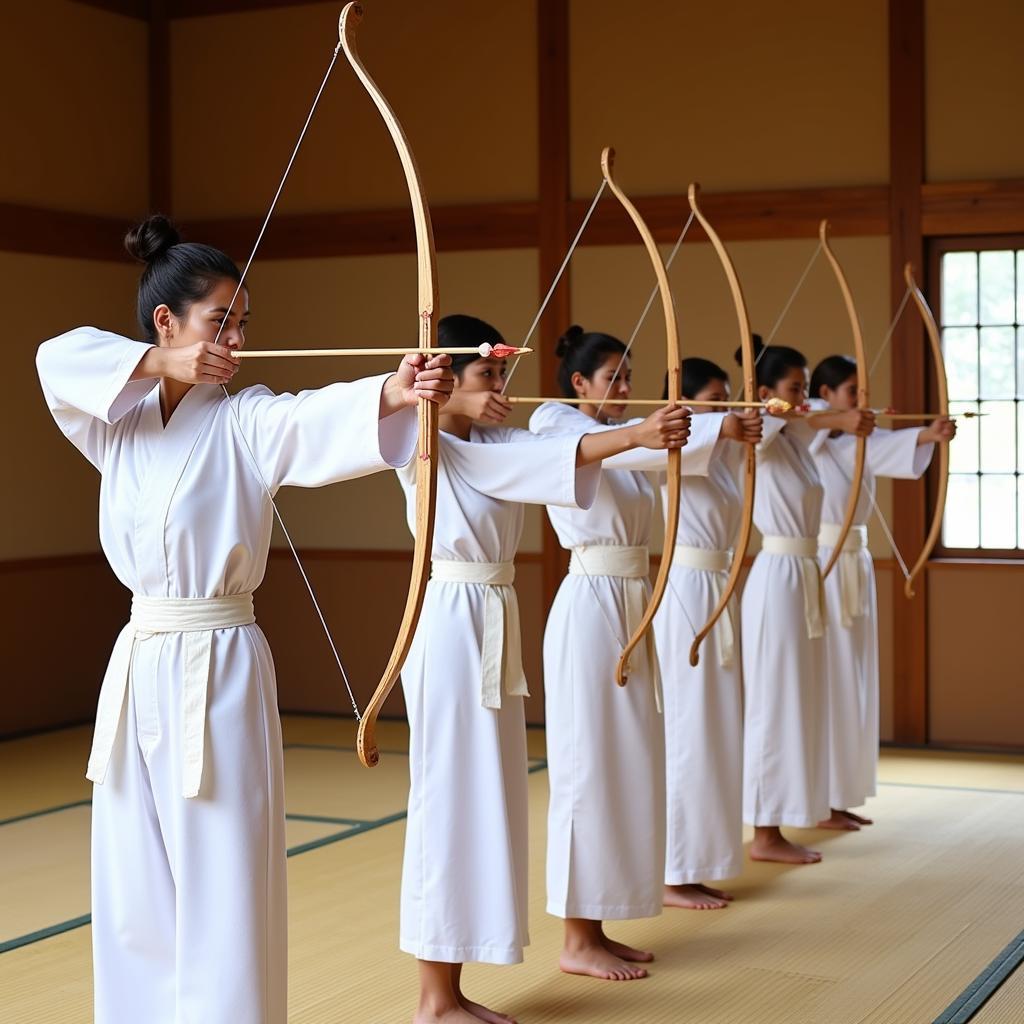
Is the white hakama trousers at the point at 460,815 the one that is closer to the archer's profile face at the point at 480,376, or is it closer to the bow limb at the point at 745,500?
the archer's profile face at the point at 480,376

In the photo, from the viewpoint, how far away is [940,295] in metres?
5.99

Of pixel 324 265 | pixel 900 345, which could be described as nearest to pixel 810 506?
pixel 900 345

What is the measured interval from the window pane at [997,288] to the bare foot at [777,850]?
2502 mm

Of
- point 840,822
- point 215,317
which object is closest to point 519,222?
point 840,822

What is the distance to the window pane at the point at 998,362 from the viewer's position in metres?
5.99

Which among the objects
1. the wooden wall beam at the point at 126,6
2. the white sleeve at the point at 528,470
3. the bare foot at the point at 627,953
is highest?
the wooden wall beam at the point at 126,6

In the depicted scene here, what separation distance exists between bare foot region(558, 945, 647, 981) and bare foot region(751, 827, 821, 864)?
109 centimetres

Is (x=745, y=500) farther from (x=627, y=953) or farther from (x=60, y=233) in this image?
(x=60, y=233)

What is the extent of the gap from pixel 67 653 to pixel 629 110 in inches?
125

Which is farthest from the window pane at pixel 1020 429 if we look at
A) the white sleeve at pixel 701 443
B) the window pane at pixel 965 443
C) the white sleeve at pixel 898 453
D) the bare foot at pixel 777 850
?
the white sleeve at pixel 701 443

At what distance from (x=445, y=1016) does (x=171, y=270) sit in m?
1.44

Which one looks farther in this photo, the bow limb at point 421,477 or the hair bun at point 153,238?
the hair bun at point 153,238

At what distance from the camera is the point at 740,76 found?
243 inches

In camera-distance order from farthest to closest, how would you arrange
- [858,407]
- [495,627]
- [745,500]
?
[858,407]
[745,500]
[495,627]
